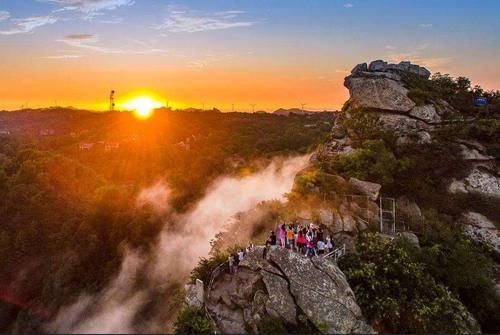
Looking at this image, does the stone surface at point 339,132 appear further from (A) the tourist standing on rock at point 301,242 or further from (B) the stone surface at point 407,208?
(A) the tourist standing on rock at point 301,242

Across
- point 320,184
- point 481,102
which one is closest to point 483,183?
point 481,102

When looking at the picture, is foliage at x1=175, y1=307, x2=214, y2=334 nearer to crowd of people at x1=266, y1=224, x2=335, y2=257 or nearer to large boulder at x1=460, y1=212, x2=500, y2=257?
crowd of people at x1=266, y1=224, x2=335, y2=257

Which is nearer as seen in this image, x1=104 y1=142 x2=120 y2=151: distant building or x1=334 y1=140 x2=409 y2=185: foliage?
x1=334 y1=140 x2=409 y2=185: foliage

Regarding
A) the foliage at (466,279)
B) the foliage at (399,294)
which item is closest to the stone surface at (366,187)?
the foliage at (466,279)

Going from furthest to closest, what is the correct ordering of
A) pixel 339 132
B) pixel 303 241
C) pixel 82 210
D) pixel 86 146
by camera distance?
pixel 86 146, pixel 82 210, pixel 339 132, pixel 303 241

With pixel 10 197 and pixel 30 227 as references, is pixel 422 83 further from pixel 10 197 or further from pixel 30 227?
pixel 10 197

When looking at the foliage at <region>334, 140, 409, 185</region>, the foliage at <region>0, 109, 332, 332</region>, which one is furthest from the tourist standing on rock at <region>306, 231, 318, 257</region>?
the foliage at <region>0, 109, 332, 332</region>

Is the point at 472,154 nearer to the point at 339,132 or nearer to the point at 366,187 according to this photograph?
the point at 339,132
